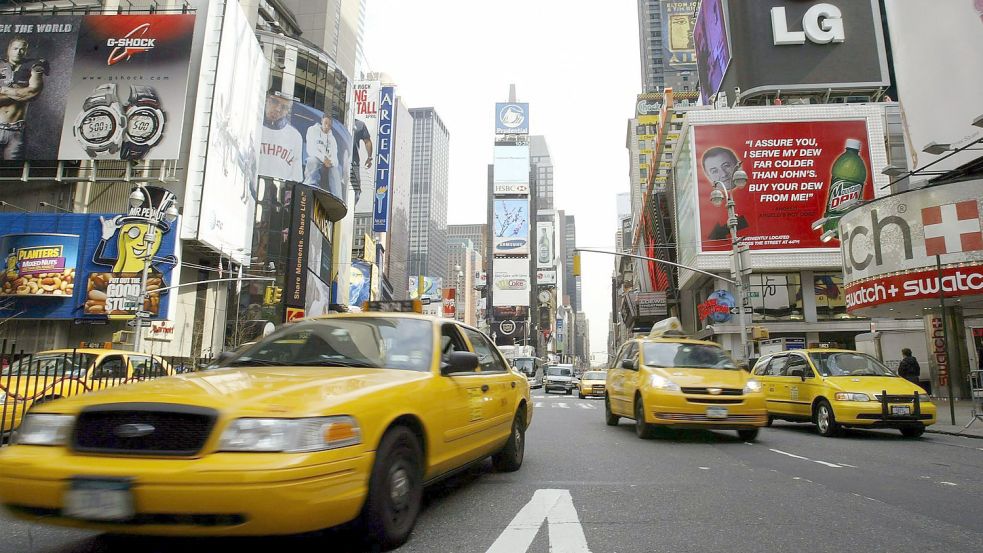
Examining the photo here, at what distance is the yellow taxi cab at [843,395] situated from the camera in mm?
9531

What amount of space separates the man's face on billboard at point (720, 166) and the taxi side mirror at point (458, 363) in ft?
122

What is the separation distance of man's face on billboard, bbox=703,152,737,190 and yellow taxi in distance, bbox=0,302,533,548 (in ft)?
125

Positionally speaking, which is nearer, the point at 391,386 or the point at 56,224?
the point at 391,386

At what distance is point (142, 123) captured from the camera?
3284 cm

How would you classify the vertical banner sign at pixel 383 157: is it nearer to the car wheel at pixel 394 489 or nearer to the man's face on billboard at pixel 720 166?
the man's face on billboard at pixel 720 166

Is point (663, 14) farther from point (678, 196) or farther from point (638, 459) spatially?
point (638, 459)

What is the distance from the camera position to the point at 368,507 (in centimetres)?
315

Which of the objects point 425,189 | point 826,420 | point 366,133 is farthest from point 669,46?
point 826,420

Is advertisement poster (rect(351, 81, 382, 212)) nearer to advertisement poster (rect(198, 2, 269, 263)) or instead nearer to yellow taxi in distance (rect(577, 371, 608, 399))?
advertisement poster (rect(198, 2, 269, 263))

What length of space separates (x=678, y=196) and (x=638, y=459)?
4227 centimetres

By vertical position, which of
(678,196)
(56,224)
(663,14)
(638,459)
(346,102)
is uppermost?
(663,14)

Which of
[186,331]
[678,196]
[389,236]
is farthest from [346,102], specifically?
[389,236]

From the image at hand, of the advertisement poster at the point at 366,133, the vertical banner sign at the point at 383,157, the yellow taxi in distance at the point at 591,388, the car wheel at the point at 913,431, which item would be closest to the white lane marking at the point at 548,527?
the car wheel at the point at 913,431

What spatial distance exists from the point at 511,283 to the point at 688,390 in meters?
119
